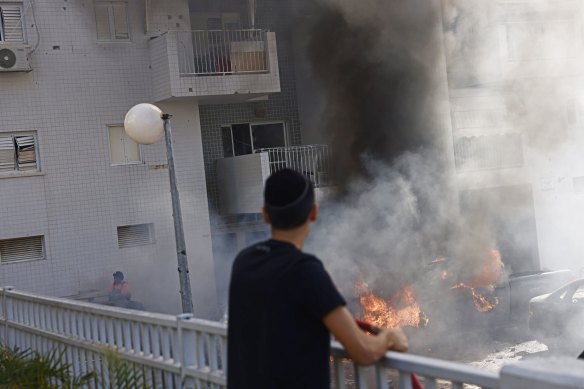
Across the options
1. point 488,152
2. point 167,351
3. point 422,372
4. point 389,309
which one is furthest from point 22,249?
point 422,372

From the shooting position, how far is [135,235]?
733 inches

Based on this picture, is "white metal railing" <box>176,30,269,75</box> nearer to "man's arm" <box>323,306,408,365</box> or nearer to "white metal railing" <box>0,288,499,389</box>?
"white metal railing" <box>0,288,499,389</box>

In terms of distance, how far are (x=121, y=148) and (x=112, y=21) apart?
282cm

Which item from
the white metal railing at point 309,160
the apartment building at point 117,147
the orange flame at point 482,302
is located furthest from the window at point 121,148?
the orange flame at point 482,302

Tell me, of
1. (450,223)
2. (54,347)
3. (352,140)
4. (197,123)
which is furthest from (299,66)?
(54,347)

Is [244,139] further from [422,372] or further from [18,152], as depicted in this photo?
[422,372]

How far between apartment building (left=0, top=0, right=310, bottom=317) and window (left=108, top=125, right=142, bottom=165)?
24 mm

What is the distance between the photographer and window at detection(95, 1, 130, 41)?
18.2 metres

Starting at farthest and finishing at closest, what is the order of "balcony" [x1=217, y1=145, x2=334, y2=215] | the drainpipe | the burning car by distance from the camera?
1. the drainpipe
2. "balcony" [x1=217, y1=145, x2=334, y2=215]
3. the burning car

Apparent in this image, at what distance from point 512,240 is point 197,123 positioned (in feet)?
34.9

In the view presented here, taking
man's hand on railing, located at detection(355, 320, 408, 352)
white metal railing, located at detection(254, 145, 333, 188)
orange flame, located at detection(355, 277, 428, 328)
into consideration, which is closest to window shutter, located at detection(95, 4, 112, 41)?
white metal railing, located at detection(254, 145, 333, 188)

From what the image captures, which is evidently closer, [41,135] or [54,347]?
[54,347]

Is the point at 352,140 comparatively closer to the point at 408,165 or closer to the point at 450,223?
the point at 408,165

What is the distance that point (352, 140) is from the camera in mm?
20859
